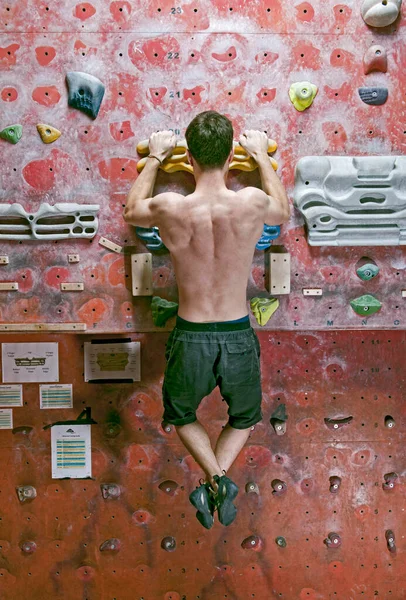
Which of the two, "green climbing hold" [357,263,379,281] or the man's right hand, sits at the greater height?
the man's right hand

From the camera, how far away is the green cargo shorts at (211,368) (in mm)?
2301

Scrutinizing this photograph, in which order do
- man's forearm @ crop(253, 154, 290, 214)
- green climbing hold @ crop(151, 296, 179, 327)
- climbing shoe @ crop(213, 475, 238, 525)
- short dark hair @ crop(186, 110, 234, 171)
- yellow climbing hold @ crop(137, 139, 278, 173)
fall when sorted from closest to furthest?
1. short dark hair @ crop(186, 110, 234, 171)
2. climbing shoe @ crop(213, 475, 238, 525)
3. man's forearm @ crop(253, 154, 290, 214)
4. yellow climbing hold @ crop(137, 139, 278, 173)
5. green climbing hold @ crop(151, 296, 179, 327)

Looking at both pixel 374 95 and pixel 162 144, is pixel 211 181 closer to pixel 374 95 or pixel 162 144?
pixel 162 144

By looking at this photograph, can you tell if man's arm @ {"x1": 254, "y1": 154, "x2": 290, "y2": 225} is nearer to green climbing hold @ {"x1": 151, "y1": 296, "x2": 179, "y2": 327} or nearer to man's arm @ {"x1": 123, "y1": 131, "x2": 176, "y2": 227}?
man's arm @ {"x1": 123, "y1": 131, "x2": 176, "y2": 227}

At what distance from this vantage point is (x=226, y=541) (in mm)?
3033

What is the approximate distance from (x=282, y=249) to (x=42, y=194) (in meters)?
1.30

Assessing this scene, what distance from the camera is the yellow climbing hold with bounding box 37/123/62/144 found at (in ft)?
8.45

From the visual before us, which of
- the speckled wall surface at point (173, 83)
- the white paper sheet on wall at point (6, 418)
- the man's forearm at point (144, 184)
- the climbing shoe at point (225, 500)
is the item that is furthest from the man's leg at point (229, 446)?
the white paper sheet on wall at point (6, 418)

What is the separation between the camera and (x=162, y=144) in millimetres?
2475

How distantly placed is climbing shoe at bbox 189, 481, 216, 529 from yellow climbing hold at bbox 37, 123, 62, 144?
1.89 meters

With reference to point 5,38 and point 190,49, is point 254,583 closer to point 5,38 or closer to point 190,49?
point 190,49

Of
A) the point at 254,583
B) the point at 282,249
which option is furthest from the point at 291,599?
the point at 282,249

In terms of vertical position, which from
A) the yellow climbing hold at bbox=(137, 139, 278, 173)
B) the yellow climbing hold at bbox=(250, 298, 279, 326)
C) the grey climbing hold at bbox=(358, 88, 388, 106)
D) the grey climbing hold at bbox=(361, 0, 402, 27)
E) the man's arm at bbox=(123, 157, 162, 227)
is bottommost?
the yellow climbing hold at bbox=(250, 298, 279, 326)

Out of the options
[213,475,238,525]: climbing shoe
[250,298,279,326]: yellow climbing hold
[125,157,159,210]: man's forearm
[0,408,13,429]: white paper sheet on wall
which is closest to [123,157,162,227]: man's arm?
[125,157,159,210]: man's forearm
